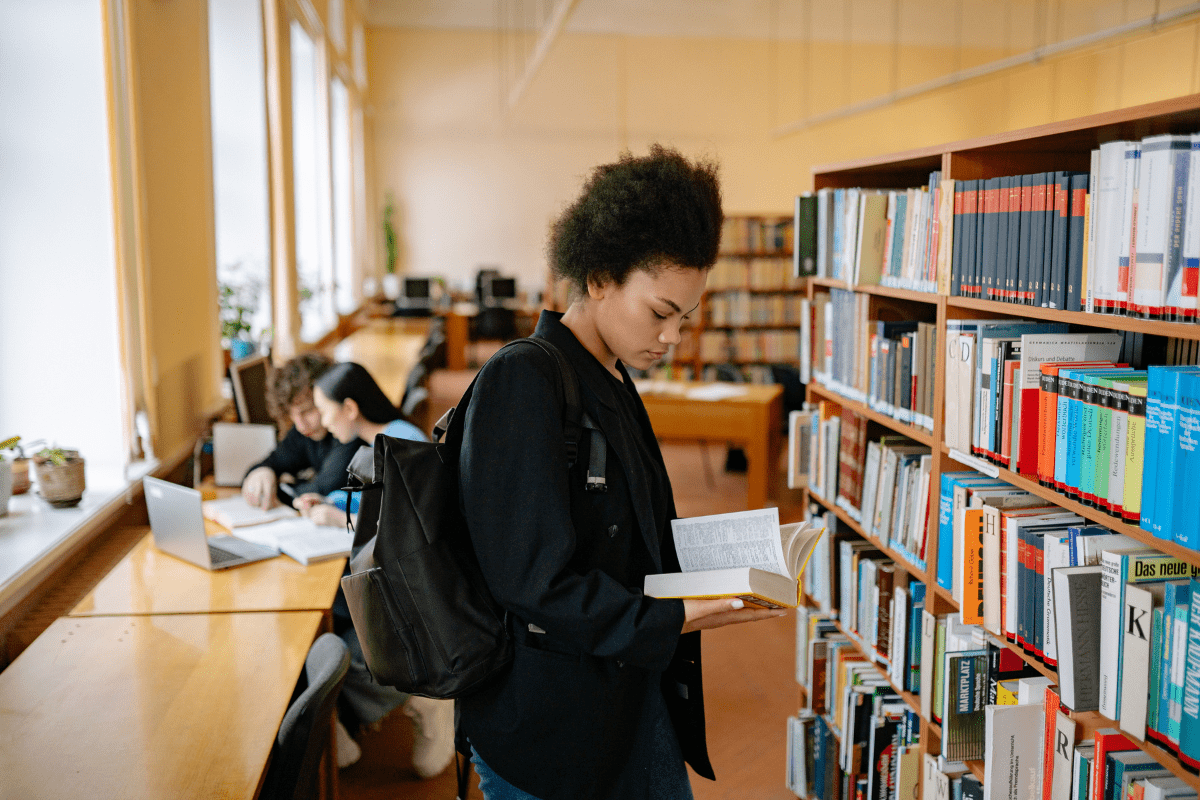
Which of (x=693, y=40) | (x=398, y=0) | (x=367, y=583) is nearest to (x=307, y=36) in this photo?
(x=398, y=0)

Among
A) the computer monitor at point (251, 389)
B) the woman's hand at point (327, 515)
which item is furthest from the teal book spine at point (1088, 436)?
the computer monitor at point (251, 389)

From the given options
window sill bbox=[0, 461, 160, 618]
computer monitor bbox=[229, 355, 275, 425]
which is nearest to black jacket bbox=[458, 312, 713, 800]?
window sill bbox=[0, 461, 160, 618]

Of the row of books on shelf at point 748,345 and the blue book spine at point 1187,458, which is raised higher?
the blue book spine at point 1187,458

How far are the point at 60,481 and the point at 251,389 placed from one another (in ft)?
3.90

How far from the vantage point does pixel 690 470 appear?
23.8 ft

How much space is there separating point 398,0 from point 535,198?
9.98 feet

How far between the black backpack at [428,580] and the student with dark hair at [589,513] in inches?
1.4

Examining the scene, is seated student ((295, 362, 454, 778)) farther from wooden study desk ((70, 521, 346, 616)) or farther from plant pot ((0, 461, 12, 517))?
plant pot ((0, 461, 12, 517))

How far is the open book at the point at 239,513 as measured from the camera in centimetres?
300

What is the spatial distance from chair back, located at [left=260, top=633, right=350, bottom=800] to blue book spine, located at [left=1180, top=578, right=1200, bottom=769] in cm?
142

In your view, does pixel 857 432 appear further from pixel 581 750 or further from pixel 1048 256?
pixel 581 750

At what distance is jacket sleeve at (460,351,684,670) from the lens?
49.5 inches

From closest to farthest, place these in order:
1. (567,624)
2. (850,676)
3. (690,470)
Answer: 1. (567,624)
2. (850,676)
3. (690,470)

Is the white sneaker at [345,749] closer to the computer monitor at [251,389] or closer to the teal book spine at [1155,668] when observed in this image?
the computer monitor at [251,389]
